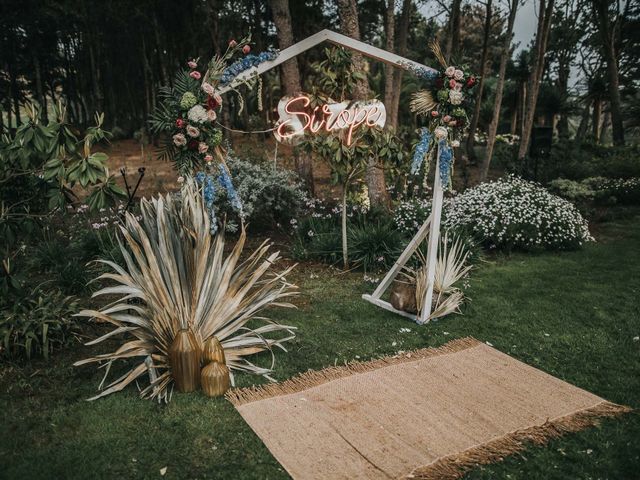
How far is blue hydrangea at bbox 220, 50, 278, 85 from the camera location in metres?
5.16

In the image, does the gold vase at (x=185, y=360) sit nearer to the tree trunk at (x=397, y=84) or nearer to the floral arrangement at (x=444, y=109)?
the floral arrangement at (x=444, y=109)

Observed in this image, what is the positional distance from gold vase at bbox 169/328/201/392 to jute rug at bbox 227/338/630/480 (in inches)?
13.0

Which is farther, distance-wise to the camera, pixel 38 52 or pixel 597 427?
pixel 38 52

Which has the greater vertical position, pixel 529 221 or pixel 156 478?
pixel 529 221

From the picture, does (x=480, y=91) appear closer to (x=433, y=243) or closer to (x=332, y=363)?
(x=433, y=243)

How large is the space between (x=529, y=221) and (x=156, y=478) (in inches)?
270

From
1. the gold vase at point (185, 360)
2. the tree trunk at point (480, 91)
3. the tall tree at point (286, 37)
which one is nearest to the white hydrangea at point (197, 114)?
the gold vase at point (185, 360)

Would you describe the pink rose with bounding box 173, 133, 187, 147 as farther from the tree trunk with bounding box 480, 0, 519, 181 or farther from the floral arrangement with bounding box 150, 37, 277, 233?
the tree trunk with bounding box 480, 0, 519, 181

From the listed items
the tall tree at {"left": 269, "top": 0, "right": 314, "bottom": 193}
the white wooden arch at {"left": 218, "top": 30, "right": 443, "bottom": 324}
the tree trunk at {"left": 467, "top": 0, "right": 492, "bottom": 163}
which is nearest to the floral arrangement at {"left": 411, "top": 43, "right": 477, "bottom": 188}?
the white wooden arch at {"left": 218, "top": 30, "right": 443, "bottom": 324}

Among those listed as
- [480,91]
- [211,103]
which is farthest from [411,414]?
[480,91]

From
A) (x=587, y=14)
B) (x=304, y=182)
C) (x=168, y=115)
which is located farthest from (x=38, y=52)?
(x=587, y=14)

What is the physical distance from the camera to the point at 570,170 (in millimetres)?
13883

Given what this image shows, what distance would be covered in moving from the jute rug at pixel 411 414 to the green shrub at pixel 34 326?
1832mm

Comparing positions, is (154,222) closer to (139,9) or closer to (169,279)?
(169,279)
